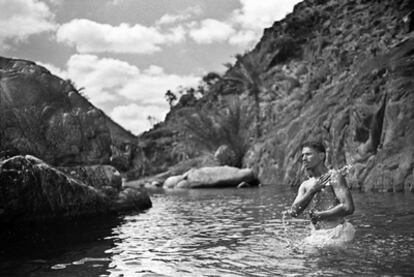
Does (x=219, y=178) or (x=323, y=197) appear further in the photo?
(x=219, y=178)

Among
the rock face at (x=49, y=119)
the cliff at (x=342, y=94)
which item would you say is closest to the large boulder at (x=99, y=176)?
the rock face at (x=49, y=119)

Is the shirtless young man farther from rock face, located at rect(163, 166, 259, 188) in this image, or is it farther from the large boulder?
rock face, located at rect(163, 166, 259, 188)

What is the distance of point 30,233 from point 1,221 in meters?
0.61

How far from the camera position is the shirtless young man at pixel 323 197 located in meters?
5.62

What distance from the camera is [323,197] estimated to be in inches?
231

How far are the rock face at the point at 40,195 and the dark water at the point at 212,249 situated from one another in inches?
15.0

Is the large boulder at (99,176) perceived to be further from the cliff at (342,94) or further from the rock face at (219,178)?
the rock face at (219,178)

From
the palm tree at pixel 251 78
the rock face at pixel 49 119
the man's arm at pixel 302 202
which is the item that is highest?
the palm tree at pixel 251 78

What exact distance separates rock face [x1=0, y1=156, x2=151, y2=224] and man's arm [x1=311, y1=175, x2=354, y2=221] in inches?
201

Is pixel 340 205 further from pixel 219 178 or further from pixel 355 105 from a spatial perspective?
pixel 219 178

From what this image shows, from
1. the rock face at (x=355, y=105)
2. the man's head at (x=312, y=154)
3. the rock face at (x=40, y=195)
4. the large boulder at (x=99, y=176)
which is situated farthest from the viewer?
the rock face at (x=355, y=105)

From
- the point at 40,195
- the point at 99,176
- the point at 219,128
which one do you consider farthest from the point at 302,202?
the point at 219,128

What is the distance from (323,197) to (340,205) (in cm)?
32

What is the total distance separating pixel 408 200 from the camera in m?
11.6
